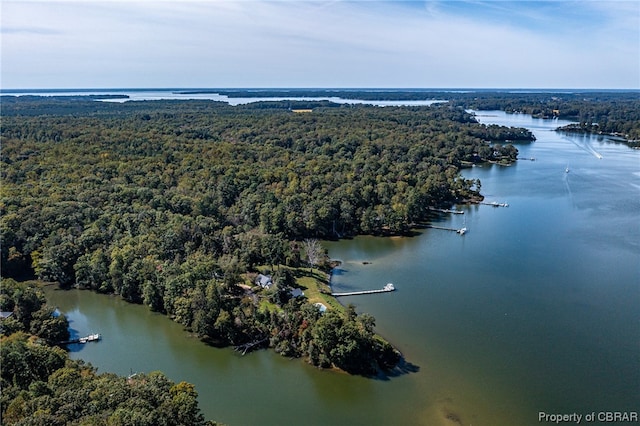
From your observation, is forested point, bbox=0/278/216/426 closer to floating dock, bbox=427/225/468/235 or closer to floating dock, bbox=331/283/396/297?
floating dock, bbox=331/283/396/297

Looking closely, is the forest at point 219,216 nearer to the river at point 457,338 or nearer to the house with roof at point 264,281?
the house with roof at point 264,281

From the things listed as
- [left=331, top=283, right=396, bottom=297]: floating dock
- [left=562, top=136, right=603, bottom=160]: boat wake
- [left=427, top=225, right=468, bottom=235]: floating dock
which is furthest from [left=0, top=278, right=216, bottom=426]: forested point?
[left=562, top=136, right=603, bottom=160]: boat wake

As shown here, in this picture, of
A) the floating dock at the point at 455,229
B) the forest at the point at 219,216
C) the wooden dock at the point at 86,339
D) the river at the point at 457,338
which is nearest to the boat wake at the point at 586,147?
the forest at the point at 219,216

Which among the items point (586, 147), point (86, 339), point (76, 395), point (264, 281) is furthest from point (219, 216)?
point (586, 147)

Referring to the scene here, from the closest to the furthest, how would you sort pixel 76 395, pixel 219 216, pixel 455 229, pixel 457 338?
pixel 76 395
pixel 457 338
pixel 219 216
pixel 455 229

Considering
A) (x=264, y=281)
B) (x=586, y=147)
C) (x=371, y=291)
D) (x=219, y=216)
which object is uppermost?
(x=586, y=147)

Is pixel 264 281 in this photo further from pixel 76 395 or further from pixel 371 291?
pixel 76 395

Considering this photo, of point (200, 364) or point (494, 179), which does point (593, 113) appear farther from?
point (200, 364)

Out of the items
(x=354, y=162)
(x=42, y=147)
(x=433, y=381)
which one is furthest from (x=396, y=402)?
(x=42, y=147)
